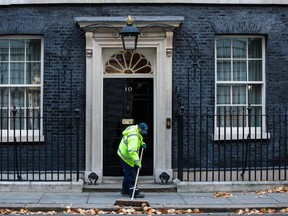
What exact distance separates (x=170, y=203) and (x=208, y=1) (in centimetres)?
539

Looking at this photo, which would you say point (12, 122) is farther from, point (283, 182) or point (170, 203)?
point (283, 182)

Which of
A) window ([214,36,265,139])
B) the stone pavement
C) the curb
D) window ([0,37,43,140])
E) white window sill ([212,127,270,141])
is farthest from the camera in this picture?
window ([214,36,265,139])

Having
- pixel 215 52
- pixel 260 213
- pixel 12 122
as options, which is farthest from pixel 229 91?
pixel 12 122

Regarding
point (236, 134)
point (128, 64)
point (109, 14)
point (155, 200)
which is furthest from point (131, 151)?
point (109, 14)

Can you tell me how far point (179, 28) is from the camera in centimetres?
1535

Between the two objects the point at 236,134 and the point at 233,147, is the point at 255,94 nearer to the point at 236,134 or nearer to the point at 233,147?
the point at 236,134

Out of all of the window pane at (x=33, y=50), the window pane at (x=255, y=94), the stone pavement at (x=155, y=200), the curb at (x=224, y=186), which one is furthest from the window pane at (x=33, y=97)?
the window pane at (x=255, y=94)

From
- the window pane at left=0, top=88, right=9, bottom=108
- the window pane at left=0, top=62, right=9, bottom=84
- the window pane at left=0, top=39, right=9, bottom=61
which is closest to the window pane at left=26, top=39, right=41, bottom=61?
the window pane at left=0, top=39, right=9, bottom=61

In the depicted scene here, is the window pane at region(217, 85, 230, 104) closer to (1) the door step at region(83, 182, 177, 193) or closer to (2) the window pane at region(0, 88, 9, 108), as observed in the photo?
(1) the door step at region(83, 182, 177, 193)

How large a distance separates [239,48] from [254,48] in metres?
0.39

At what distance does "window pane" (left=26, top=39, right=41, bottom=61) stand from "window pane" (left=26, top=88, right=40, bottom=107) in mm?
783

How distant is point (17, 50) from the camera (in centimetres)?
1559

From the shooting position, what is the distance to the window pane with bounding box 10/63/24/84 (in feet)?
51.0

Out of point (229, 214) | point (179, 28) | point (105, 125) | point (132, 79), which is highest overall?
point (179, 28)
